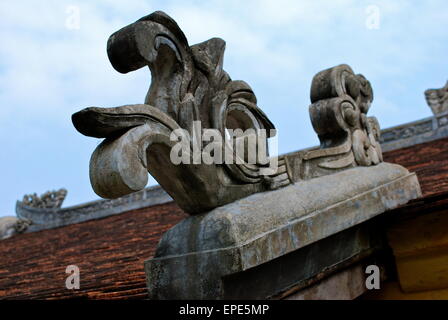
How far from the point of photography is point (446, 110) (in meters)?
8.41

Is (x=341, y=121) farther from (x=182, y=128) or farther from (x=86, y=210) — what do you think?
(x=86, y=210)

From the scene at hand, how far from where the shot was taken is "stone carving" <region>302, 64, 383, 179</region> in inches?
149

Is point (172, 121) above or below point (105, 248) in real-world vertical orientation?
below

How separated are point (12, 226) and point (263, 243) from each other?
8762mm

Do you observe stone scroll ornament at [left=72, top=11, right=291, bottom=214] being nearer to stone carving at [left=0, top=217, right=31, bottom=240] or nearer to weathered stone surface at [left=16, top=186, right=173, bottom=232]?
weathered stone surface at [left=16, top=186, right=173, bottom=232]

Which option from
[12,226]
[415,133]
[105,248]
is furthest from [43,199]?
[415,133]

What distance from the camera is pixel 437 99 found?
8875 mm

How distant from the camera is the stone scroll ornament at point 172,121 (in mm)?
2295

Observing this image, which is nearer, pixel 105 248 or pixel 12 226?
pixel 105 248

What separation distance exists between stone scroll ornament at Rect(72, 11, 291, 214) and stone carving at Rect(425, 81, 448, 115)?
6253mm

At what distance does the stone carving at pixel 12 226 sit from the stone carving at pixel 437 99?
724 cm

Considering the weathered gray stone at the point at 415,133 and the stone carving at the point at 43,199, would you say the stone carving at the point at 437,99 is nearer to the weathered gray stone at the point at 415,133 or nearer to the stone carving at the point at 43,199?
the weathered gray stone at the point at 415,133

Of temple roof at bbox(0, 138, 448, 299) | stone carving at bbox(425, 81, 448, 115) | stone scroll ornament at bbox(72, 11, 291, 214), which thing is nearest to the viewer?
stone scroll ornament at bbox(72, 11, 291, 214)

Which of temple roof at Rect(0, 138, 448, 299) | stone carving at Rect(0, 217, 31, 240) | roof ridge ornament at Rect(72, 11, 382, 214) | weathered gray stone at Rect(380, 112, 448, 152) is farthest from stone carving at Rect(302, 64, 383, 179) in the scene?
stone carving at Rect(0, 217, 31, 240)
